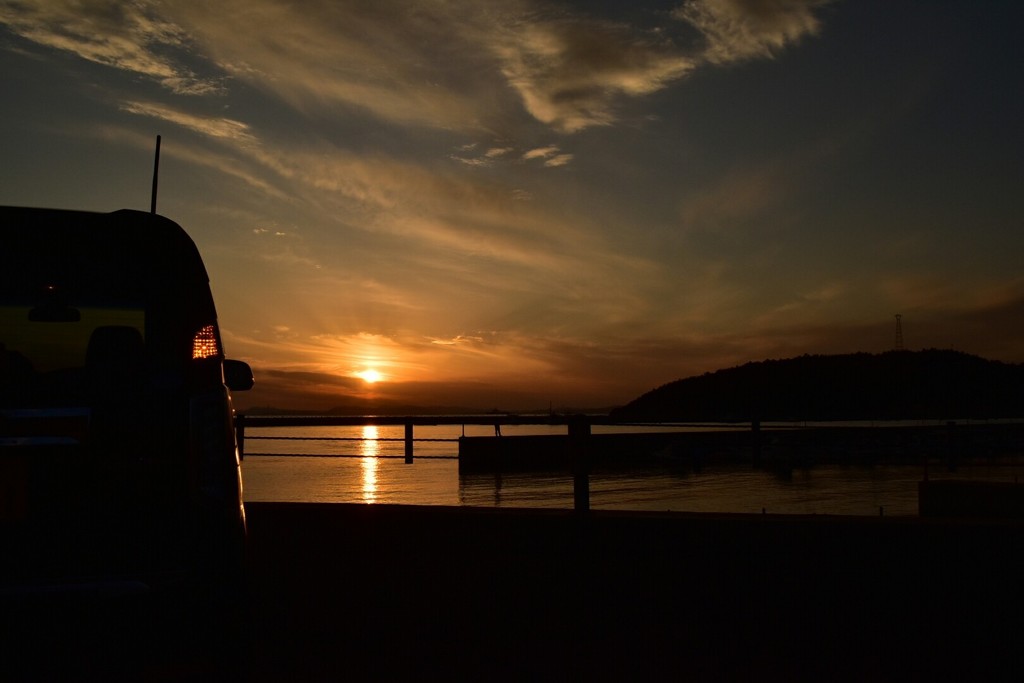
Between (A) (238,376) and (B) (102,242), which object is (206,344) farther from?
(A) (238,376)

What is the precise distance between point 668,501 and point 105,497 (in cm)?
1574

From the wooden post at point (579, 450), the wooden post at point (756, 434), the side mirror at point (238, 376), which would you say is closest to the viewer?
the side mirror at point (238, 376)

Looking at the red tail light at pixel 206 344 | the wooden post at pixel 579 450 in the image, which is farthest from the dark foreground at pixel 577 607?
the red tail light at pixel 206 344

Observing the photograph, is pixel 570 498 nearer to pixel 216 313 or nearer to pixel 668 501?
pixel 668 501

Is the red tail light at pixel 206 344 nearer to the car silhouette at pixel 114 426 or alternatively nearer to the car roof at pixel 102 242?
the car silhouette at pixel 114 426

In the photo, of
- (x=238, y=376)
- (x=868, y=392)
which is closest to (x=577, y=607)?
(x=238, y=376)

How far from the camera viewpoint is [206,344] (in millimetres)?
2965

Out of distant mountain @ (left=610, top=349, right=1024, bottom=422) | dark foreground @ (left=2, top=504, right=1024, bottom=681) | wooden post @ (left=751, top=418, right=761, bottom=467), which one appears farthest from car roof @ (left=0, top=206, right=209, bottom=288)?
distant mountain @ (left=610, top=349, right=1024, bottom=422)

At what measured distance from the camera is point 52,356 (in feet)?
10.5

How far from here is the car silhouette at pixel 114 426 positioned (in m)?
2.64

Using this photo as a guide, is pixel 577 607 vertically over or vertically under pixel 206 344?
under

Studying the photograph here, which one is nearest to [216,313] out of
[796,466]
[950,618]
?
[950,618]

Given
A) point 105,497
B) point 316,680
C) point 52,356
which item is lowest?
point 316,680

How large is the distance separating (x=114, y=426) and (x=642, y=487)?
18.9 meters
